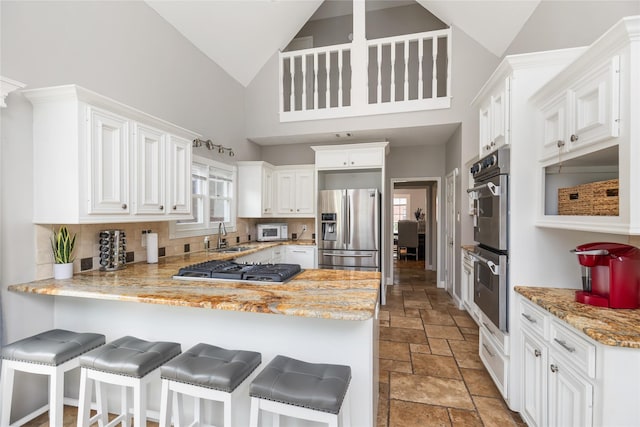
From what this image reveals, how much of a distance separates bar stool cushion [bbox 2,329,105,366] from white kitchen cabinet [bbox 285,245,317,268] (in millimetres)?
3139

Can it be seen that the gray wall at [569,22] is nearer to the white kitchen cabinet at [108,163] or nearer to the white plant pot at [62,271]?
the white kitchen cabinet at [108,163]

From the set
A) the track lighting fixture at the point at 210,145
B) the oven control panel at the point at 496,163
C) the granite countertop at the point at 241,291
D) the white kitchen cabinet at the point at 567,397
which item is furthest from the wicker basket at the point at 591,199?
the track lighting fixture at the point at 210,145

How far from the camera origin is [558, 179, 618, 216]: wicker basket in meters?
1.42

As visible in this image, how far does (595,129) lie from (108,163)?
294 cm

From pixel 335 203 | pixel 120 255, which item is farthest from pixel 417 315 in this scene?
pixel 120 255

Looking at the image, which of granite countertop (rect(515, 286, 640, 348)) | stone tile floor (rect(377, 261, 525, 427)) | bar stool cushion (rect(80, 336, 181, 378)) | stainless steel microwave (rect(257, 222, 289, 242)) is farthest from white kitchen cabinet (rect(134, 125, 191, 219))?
granite countertop (rect(515, 286, 640, 348))

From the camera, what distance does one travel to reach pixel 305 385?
49.0 inches

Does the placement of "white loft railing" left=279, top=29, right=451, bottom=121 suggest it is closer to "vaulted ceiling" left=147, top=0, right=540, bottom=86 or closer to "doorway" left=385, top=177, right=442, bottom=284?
"vaulted ceiling" left=147, top=0, right=540, bottom=86

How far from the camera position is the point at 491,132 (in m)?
2.38

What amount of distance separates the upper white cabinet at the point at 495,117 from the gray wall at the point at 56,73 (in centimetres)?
312

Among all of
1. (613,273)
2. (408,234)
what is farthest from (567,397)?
(408,234)

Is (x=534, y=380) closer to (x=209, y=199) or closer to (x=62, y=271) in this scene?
(x=62, y=271)

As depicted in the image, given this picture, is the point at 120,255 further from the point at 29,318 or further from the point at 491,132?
the point at 491,132

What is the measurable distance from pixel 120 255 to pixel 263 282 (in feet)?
4.67
